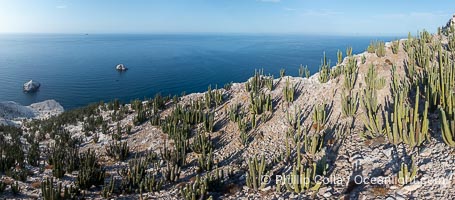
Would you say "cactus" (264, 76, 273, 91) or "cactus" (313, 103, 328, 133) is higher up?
"cactus" (264, 76, 273, 91)

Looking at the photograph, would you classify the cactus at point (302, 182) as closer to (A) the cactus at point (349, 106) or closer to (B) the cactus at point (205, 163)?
(B) the cactus at point (205, 163)

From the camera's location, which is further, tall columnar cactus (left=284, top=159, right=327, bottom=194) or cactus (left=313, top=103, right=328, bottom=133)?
cactus (left=313, top=103, right=328, bottom=133)

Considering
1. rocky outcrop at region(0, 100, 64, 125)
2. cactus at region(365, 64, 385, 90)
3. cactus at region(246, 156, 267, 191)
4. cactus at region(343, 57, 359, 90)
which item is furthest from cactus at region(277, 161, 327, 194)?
rocky outcrop at region(0, 100, 64, 125)

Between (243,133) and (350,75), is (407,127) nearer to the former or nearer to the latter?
(350,75)

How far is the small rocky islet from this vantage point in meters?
7.98

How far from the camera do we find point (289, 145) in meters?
11.9

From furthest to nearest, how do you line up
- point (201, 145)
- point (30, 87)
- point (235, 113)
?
point (30, 87) → point (235, 113) → point (201, 145)

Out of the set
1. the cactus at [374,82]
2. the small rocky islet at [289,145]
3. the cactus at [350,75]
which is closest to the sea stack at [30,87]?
the small rocky islet at [289,145]

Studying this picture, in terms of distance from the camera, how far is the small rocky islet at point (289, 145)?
7977 mm

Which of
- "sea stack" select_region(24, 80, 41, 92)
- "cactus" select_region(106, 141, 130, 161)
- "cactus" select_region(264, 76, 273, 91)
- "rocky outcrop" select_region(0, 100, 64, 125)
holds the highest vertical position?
"cactus" select_region(264, 76, 273, 91)

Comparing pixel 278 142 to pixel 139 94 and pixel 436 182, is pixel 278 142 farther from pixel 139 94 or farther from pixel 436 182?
pixel 139 94

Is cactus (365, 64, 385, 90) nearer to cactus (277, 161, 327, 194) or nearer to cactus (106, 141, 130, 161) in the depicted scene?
cactus (277, 161, 327, 194)

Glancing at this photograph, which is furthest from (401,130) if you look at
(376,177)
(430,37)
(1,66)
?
(1,66)

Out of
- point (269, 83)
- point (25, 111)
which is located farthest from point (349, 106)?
point (25, 111)
